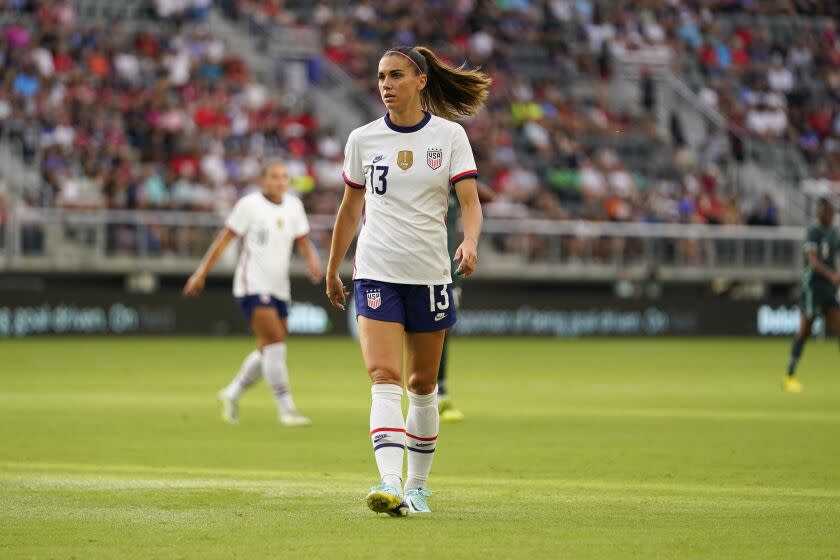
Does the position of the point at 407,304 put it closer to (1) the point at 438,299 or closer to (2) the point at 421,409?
(1) the point at 438,299

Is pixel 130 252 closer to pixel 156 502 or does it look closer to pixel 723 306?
pixel 723 306

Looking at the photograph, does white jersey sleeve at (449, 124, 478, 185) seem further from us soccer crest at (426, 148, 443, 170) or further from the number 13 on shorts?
the number 13 on shorts

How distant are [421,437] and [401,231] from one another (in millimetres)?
1180

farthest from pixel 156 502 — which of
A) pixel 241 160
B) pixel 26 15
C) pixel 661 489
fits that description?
pixel 26 15

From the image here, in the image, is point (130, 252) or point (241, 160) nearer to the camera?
point (130, 252)

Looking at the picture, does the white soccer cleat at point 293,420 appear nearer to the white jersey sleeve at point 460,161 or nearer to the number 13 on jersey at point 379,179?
the number 13 on jersey at point 379,179

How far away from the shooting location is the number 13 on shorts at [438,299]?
27.8 feet

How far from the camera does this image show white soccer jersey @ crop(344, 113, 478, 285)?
8.45 meters

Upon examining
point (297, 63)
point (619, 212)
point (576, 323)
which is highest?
point (297, 63)

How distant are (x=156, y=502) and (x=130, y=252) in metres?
22.2

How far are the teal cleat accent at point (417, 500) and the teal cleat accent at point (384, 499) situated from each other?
36cm

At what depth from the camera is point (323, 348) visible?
29938mm

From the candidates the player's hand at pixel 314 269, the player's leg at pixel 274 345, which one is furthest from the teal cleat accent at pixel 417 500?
the player's leg at pixel 274 345

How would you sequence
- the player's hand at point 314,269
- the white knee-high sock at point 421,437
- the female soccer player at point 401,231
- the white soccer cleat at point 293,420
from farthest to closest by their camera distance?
the white soccer cleat at point 293,420 → the player's hand at point 314,269 → the white knee-high sock at point 421,437 → the female soccer player at point 401,231
